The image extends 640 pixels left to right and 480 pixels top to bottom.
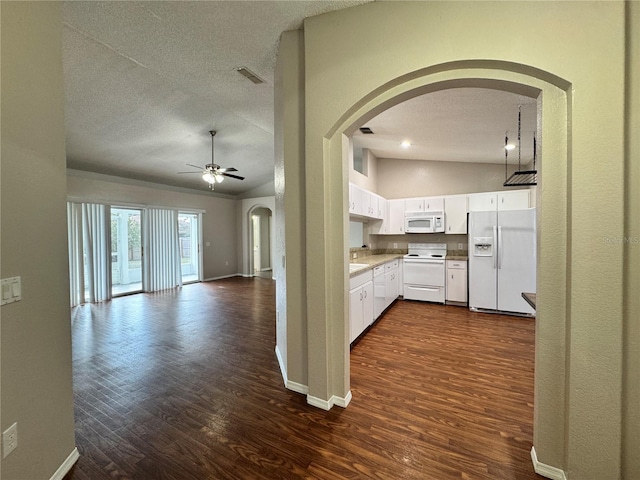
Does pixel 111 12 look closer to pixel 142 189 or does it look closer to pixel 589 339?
pixel 589 339

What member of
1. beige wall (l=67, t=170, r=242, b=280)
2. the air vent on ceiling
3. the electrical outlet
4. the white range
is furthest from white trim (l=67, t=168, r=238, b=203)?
the white range

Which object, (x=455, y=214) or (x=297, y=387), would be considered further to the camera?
(x=455, y=214)

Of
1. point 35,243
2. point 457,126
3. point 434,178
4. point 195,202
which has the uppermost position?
point 457,126

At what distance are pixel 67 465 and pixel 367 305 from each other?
2.97 m

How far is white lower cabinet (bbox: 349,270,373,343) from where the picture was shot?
308 cm

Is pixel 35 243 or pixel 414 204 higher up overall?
pixel 414 204

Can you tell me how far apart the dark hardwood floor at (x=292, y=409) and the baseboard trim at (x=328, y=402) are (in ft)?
0.17

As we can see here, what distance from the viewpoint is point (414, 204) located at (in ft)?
18.9

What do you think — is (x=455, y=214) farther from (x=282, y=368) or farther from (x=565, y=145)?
(x=282, y=368)

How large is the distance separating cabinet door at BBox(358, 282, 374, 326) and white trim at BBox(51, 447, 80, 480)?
2.66 meters

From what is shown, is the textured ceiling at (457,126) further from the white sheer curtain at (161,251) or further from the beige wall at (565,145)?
the white sheer curtain at (161,251)

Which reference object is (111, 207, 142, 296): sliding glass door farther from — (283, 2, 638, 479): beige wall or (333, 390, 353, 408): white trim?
(283, 2, 638, 479): beige wall

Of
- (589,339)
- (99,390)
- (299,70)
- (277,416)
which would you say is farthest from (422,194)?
(99,390)

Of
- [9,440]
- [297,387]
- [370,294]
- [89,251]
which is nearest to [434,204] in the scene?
[370,294]
